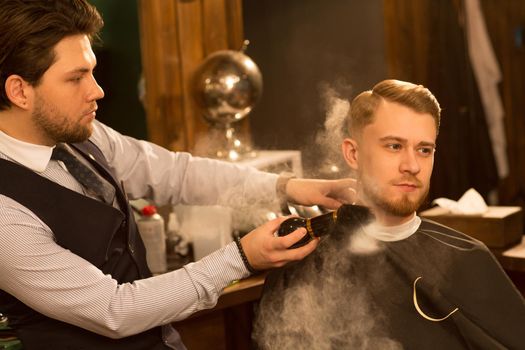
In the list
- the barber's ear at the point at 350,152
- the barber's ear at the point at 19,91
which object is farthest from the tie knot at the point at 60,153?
the barber's ear at the point at 350,152

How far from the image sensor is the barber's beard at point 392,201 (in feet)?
5.86

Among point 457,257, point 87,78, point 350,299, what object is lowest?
point 350,299

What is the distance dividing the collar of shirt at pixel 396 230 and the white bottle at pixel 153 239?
3.53 ft

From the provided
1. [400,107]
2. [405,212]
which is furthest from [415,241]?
[400,107]

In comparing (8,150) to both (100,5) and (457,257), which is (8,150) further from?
(100,5)

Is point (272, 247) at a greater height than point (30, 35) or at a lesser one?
lesser

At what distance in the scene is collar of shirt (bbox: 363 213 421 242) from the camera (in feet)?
6.15

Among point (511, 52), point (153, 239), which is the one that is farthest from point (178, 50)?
point (511, 52)

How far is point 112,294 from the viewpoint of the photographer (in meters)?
1.69

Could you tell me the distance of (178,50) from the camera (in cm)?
339

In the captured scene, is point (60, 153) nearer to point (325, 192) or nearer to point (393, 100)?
point (325, 192)

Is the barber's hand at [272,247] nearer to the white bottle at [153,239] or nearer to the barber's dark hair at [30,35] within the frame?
the barber's dark hair at [30,35]

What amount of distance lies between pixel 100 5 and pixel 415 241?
1.82m

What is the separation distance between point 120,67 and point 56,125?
1377 millimetres
